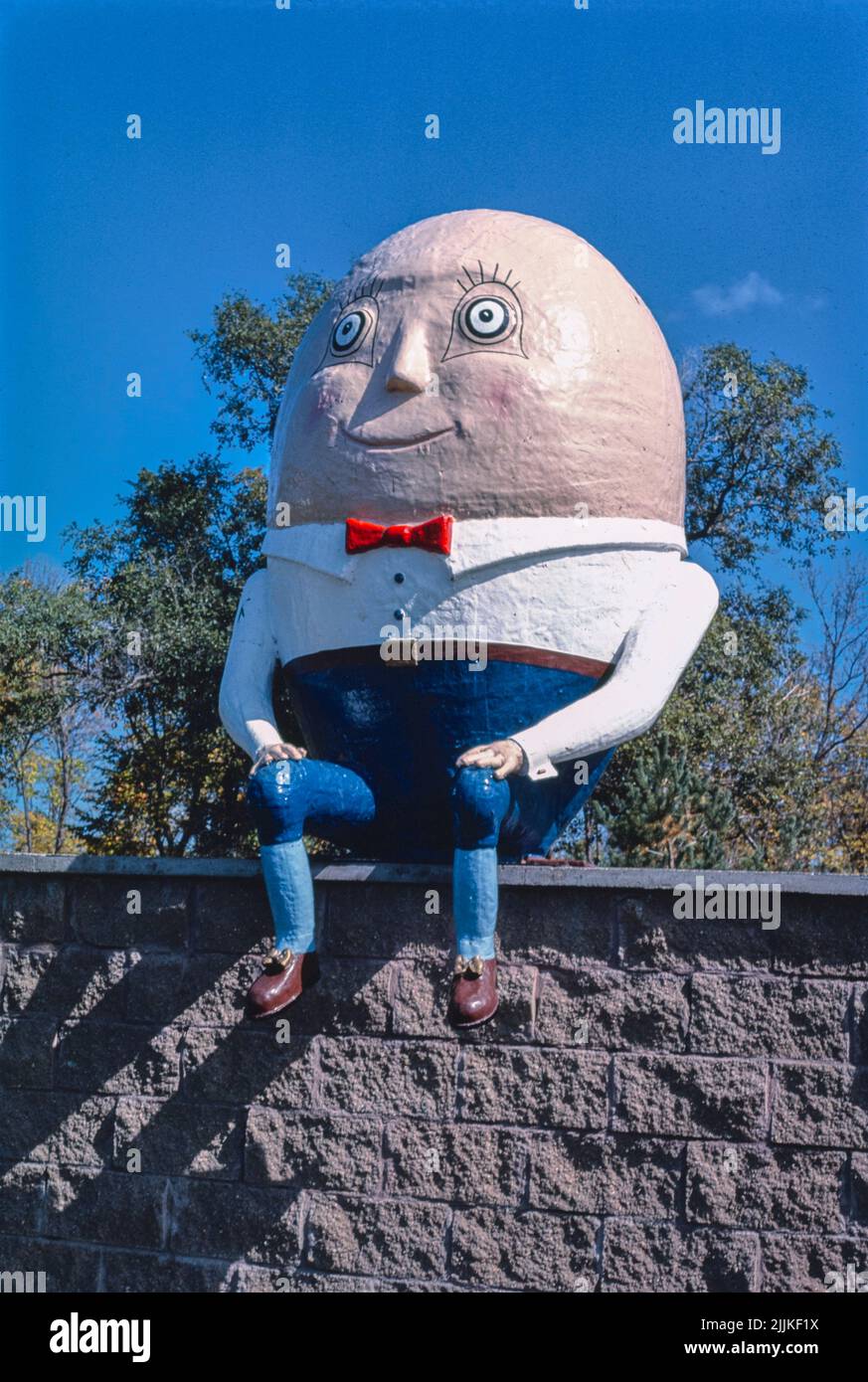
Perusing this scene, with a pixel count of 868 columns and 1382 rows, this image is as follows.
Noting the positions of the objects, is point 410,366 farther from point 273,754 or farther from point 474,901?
point 474,901

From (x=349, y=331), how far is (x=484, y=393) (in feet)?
2.11

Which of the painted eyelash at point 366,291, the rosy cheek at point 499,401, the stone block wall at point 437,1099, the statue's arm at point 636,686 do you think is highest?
the painted eyelash at point 366,291

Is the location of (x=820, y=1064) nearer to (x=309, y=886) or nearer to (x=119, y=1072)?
(x=309, y=886)

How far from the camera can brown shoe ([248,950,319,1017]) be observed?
188 inches

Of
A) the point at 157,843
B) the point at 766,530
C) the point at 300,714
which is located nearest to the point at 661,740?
the point at 766,530

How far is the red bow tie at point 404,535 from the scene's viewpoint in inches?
198

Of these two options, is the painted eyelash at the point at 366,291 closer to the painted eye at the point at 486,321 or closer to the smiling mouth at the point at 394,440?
the painted eye at the point at 486,321

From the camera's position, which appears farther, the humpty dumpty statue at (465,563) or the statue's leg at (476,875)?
the humpty dumpty statue at (465,563)

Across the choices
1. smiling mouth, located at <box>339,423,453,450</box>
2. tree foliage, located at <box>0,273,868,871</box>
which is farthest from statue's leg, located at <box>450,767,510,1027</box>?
tree foliage, located at <box>0,273,868,871</box>

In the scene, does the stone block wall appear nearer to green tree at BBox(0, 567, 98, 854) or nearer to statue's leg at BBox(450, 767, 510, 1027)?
statue's leg at BBox(450, 767, 510, 1027)

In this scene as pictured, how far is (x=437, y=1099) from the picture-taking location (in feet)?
16.7

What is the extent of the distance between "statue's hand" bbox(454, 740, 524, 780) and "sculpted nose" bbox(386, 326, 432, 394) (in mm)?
1260

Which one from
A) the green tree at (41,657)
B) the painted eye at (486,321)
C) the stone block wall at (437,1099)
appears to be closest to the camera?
the stone block wall at (437,1099)

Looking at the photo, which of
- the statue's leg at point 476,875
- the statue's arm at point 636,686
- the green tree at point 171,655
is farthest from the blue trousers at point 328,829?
the green tree at point 171,655
